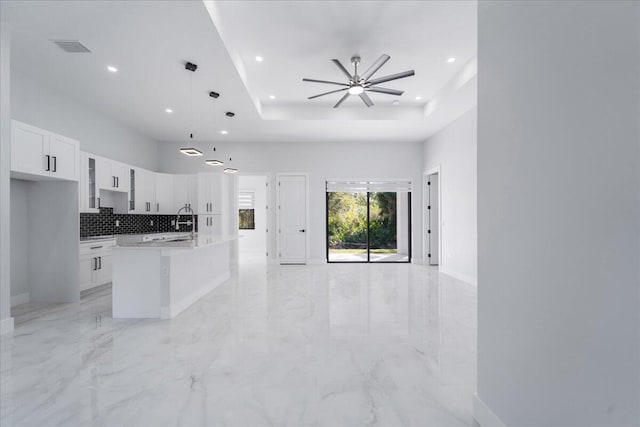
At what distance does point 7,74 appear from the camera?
3.17 meters

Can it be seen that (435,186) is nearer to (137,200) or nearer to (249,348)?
(249,348)

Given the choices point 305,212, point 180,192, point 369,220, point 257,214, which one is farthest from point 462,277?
point 257,214

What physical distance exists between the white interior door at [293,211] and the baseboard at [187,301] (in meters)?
2.38

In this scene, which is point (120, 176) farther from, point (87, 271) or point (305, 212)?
point (305, 212)

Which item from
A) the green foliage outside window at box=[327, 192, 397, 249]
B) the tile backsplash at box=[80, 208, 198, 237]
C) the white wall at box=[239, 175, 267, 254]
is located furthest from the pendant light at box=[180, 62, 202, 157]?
the white wall at box=[239, 175, 267, 254]

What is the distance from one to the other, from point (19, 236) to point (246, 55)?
13.0 feet

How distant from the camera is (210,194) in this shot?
698 cm

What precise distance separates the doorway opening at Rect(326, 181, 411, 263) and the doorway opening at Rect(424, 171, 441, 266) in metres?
0.45

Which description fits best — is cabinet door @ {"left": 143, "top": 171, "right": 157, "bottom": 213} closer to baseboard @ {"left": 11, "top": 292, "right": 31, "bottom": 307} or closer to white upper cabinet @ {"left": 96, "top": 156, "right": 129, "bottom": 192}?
white upper cabinet @ {"left": 96, "top": 156, "right": 129, "bottom": 192}

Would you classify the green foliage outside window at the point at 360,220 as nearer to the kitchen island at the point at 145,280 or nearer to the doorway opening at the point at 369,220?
the doorway opening at the point at 369,220

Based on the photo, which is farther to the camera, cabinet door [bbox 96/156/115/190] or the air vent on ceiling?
cabinet door [bbox 96/156/115/190]

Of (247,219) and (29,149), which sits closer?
(29,149)

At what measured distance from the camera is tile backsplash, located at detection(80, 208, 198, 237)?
5.33 m

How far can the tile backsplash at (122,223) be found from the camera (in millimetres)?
5332
